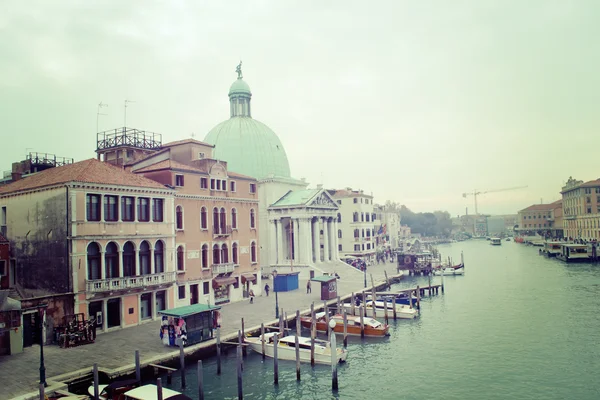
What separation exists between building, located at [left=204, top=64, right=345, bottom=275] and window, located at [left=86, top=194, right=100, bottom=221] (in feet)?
113

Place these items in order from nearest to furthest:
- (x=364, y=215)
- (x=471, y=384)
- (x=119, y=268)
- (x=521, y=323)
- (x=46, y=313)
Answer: (x=471, y=384), (x=46, y=313), (x=119, y=268), (x=521, y=323), (x=364, y=215)

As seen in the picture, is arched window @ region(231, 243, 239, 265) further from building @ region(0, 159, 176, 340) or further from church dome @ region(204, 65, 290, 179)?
church dome @ region(204, 65, 290, 179)

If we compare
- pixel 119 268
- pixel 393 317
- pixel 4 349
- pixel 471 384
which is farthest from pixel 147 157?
pixel 471 384

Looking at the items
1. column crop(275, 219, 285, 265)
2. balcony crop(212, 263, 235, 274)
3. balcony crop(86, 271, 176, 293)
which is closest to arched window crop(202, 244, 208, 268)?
balcony crop(212, 263, 235, 274)

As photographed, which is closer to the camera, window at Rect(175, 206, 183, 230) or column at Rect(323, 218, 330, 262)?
window at Rect(175, 206, 183, 230)

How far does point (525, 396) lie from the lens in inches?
883

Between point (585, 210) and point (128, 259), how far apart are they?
111m

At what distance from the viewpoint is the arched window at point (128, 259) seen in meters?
32.4

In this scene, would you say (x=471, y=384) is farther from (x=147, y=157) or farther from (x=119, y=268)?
(x=147, y=157)

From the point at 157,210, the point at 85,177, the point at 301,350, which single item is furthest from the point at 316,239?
the point at 85,177

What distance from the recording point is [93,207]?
30.6 m

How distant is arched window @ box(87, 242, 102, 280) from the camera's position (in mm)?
30297

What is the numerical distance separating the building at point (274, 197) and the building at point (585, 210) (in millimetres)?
69203

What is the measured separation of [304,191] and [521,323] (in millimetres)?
36890
